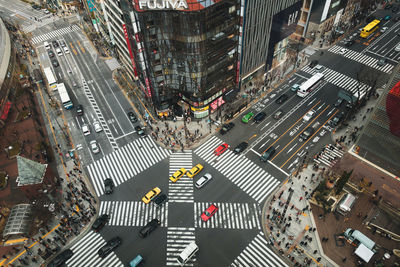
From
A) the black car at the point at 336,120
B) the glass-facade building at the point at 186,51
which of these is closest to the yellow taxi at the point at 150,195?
the glass-facade building at the point at 186,51

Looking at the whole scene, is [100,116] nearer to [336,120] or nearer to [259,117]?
[259,117]

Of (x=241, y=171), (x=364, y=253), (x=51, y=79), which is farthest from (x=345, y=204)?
(x=51, y=79)

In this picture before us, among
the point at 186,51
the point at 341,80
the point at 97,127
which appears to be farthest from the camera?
the point at 341,80

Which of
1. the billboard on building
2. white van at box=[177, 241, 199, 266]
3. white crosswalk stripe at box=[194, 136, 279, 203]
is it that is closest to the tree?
white crosswalk stripe at box=[194, 136, 279, 203]

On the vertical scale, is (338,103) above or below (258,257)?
above

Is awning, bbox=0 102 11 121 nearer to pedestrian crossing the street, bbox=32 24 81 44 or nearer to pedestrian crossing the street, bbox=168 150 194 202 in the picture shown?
pedestrian crossing the street, bbox=32 24 81 44

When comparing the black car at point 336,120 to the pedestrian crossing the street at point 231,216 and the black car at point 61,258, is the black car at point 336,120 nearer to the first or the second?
the pedestrian crossing the street at point 231,216

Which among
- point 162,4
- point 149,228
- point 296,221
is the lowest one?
point 296,221
